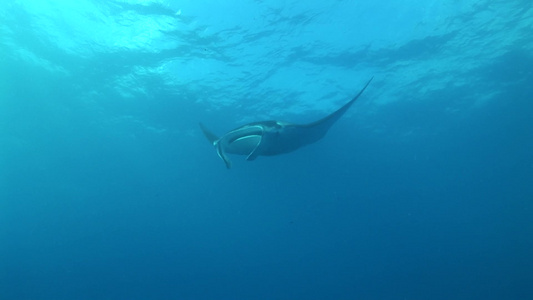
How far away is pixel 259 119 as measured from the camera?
19.2m

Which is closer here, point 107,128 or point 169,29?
point 169,29

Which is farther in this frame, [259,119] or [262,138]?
[259,119]

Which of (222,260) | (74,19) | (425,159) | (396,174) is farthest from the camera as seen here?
(222,260)

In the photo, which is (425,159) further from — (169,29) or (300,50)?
(169,29)

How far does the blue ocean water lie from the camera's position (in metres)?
12.9

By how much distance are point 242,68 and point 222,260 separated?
7110 centimetres

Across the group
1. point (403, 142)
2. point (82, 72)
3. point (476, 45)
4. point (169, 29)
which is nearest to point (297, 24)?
point (169, 29)

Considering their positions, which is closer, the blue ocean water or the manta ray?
the manta ray

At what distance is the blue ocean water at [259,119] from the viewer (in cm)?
1290

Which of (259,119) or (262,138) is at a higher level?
(259,119)

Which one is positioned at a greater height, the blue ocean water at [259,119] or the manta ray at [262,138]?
the blue ocean water at [259,119]

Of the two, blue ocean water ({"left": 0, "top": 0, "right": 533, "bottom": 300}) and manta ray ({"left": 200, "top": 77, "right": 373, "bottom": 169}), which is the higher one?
blue ocean water ({"left": 0, "top": 0, "right": 533, "bottom": 300})

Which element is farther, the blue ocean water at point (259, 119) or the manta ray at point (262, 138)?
the blue ocean water at point (259, 119)

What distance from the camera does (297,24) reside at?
1218cm
